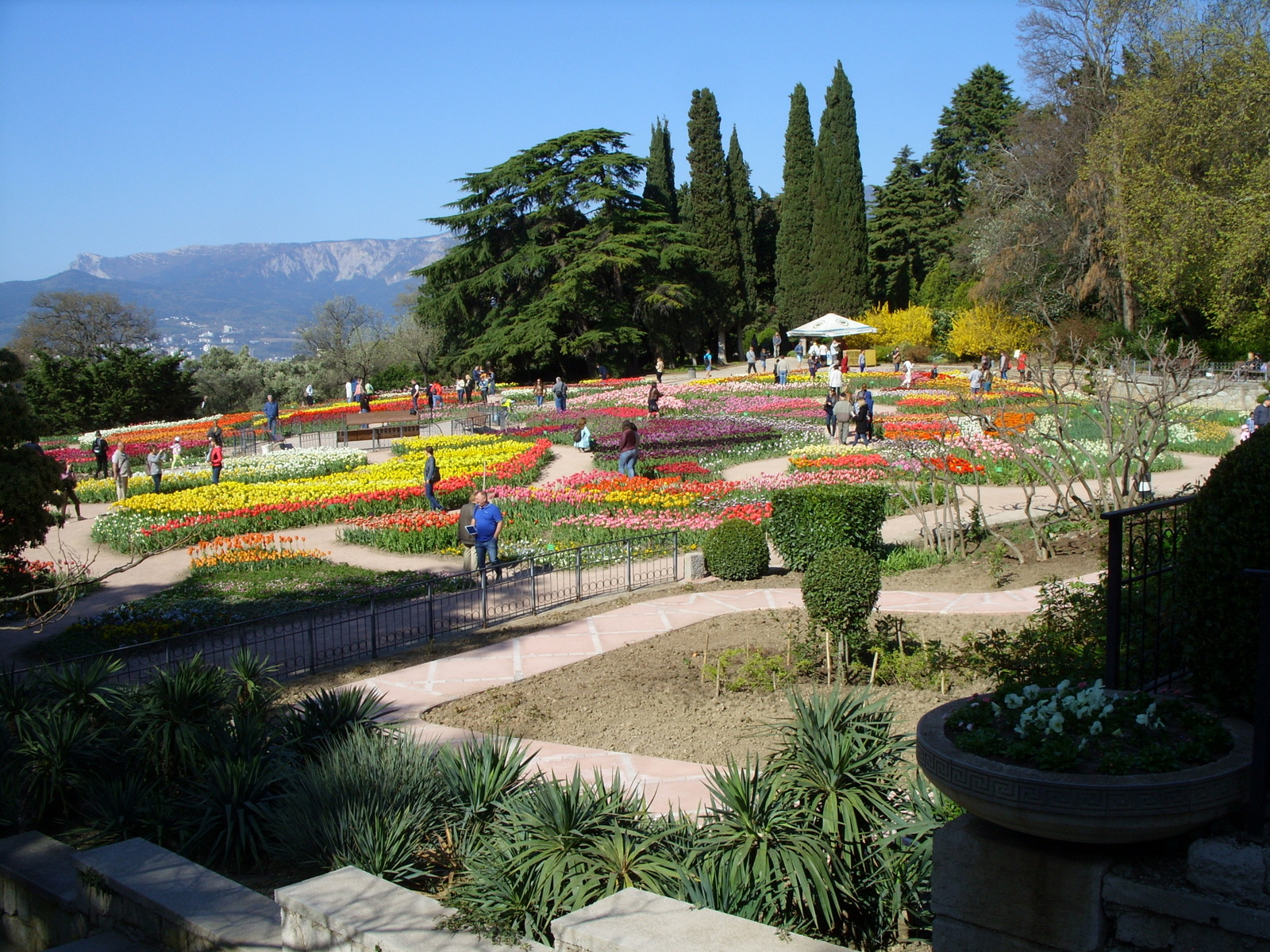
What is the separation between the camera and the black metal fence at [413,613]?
998 centimetres

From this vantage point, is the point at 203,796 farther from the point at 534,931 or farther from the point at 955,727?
the point at 955,727

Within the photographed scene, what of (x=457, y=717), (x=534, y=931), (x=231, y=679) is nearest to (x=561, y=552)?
(x=457, y=717)

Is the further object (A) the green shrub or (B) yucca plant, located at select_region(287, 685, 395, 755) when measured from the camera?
(A) the green shrub

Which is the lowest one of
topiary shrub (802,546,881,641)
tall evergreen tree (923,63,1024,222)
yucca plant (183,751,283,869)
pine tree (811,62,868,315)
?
yucca plant (183,751,283,869)

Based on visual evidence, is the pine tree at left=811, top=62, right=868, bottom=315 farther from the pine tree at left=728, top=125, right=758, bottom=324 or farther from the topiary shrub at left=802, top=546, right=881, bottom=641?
the topiary shrub at left=802, top=546, right=881, bottom=641

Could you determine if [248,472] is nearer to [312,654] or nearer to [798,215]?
[312,654]

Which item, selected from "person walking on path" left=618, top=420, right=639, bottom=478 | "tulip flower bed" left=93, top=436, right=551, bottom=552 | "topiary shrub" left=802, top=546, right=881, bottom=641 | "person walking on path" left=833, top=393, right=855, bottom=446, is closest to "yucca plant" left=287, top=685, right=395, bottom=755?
"topiary shrub" left=802, top=546, right=881, bottom=641

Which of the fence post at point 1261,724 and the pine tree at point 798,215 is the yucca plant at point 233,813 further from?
the pine tree at point 798,215

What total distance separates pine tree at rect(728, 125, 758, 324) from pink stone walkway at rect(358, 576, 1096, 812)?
4669cm

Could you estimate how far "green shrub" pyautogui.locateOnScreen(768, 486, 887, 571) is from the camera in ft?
40.0

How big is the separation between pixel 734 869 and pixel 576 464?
19999 mm

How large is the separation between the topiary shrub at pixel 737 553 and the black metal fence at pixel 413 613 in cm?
65

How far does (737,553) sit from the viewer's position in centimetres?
1263

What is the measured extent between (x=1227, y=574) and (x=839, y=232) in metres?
52.4
